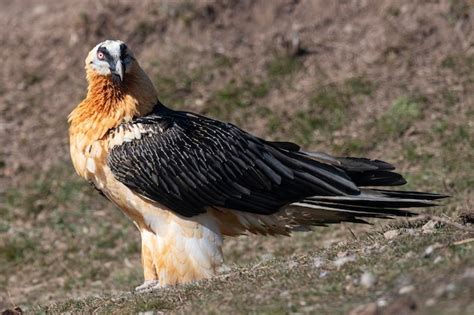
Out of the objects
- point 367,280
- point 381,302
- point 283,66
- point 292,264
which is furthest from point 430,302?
point 283,66

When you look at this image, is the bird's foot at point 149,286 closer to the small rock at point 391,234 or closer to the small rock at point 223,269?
the small rock at point 223,269

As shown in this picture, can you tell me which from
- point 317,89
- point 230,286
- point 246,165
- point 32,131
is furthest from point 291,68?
point 230,286

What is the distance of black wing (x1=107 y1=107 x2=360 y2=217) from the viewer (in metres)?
9.07

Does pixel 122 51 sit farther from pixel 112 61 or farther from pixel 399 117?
pixel 399 117

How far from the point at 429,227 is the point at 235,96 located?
6.96 meters

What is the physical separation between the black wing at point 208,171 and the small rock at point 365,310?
9.51 feet

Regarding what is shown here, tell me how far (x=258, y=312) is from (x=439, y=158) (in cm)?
661

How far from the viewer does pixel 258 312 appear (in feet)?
22.0

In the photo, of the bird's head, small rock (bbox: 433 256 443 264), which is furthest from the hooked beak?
small rock (bbox: 433 256 443 264)

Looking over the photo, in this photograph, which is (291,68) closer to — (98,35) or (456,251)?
(98,35)

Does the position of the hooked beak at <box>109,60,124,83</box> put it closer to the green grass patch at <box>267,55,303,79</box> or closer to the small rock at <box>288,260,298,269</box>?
the small rock at <box>288,260,298,269</box>

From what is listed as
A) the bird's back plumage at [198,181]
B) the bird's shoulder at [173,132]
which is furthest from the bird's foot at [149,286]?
the bird's shoulder at [173,132]

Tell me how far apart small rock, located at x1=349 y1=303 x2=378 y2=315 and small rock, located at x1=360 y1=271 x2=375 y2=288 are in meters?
0.40

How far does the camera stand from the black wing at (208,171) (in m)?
9.07
